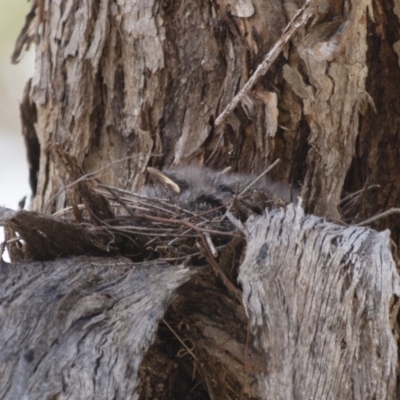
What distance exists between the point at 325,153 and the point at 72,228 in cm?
85

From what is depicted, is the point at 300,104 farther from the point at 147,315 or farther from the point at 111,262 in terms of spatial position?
the point at 147,315

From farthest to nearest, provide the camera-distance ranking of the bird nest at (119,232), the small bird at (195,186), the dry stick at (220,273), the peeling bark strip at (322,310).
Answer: the small bird at (195,186) → the bird nest at (119,232) → the dry stick at (220,273) → the peeling bark strip at (322,310)

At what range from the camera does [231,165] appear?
307 cm

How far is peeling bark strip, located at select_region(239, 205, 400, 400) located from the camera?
199 centimetres

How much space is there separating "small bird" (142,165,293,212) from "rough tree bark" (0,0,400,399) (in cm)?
4

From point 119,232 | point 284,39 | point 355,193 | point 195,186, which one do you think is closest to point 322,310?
point 119,232

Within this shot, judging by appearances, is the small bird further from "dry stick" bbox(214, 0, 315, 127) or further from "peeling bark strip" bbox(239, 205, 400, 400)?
"peeling bark strip" bbox(239, 205, 400, 400)

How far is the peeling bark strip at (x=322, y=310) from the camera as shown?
1991mm

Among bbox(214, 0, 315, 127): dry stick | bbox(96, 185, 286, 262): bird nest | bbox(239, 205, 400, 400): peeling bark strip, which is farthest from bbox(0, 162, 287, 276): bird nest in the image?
bbox(214, 0, 315, 127): dry stick

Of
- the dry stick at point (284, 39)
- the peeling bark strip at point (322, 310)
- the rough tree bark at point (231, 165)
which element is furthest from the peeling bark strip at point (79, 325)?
the dry stick at point (284, 39)

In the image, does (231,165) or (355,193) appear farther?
(231,165)

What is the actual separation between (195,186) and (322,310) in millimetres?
1159

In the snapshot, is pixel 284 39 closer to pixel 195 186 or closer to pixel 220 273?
pixel 195 186

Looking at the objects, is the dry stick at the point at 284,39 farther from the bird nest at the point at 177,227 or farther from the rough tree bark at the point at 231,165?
the bird nest at the point at 177,227
